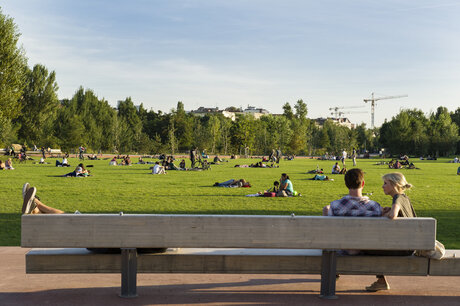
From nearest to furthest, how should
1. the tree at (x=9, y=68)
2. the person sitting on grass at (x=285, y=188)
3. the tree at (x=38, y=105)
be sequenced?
1. the person sitting on grass at (x=285, y=188)
2. the tree at (x=9, y=68)
3. the tree at (x=38, y=105)

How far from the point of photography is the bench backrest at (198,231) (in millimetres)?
4457

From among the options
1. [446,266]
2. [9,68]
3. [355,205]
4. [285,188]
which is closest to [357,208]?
[355,205]

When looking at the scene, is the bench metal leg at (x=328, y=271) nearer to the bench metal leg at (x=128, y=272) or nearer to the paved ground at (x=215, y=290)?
the paved ground at (x=215, y=290)

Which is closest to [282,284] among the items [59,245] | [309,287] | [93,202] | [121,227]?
[309,287]

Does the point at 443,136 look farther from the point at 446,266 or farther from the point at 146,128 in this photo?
the point at 446,266

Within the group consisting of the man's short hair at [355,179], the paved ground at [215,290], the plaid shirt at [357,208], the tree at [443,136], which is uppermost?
the tree at [443,136]

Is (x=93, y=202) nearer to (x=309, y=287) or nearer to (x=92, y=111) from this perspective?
(x=309, y=287)

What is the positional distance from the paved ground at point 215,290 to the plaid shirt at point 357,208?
33.6 inches

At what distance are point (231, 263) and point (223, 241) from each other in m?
0.30

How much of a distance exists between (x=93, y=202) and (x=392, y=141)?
3481 inches

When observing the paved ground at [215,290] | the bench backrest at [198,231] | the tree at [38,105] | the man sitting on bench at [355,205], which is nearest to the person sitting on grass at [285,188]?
the paved ground at [215,290]

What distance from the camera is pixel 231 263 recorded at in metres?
4.59

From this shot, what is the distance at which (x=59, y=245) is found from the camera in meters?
4.47

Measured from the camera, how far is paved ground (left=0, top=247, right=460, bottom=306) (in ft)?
15.2
